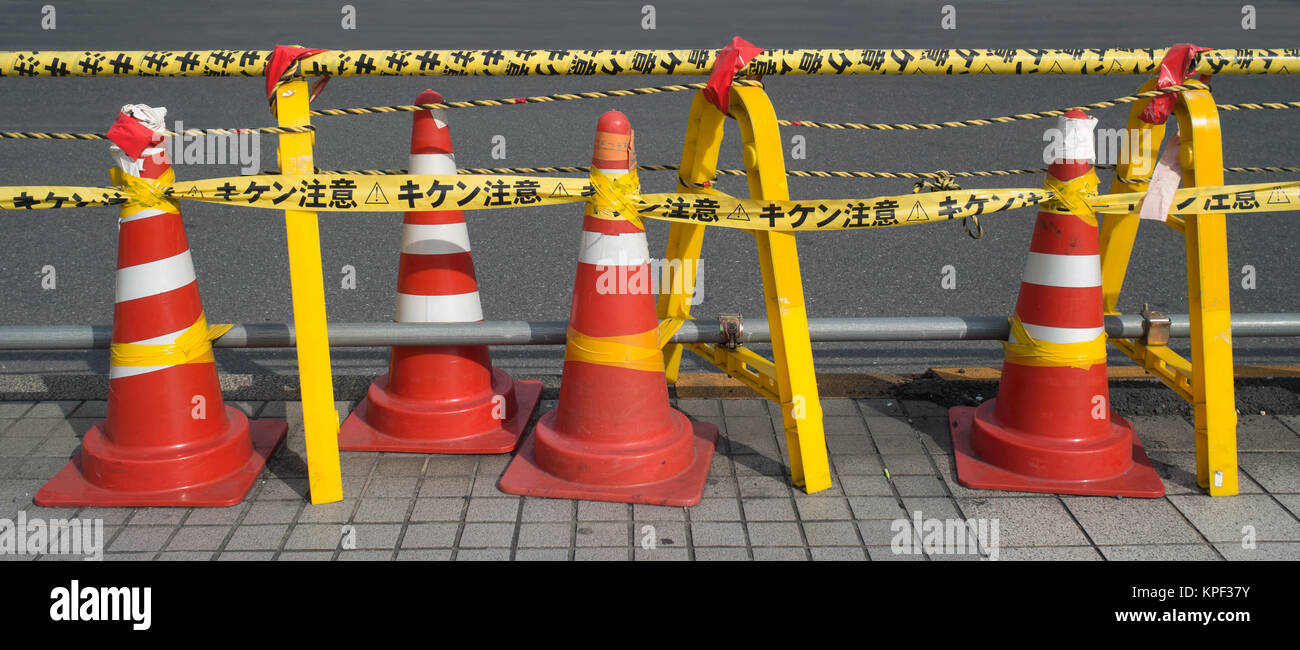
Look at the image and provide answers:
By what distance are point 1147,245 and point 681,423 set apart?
4.39m

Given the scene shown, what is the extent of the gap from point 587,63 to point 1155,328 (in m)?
2.37

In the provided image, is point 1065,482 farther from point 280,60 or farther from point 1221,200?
point 280,60

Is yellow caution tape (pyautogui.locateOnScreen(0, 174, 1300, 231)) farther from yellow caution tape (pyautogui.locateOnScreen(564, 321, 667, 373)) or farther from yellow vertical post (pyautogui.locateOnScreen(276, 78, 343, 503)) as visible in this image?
yellow caution tape (pyautogui.locateOnScreen(564, 321, 667, 373))

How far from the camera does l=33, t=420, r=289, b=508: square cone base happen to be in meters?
3.82

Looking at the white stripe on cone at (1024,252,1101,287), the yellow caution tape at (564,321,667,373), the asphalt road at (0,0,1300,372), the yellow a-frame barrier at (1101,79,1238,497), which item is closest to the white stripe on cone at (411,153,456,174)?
the yellow caution tape at (564,321,667,373)

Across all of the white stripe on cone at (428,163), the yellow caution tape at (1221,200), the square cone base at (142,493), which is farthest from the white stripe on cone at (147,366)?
the yellow caution tape at (1221,200)

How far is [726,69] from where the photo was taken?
3855 mm

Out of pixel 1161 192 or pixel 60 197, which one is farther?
pixel 1161 192

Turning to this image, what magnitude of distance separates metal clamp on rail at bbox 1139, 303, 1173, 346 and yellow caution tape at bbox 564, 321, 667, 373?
6.23 feet

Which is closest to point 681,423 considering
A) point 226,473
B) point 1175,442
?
point 226,473

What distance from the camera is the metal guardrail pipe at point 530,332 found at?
420 centimetres

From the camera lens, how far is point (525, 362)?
17.9 ft

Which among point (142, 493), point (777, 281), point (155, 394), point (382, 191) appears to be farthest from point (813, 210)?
point (142, 493)

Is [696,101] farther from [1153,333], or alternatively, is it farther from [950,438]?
[1153,333]
